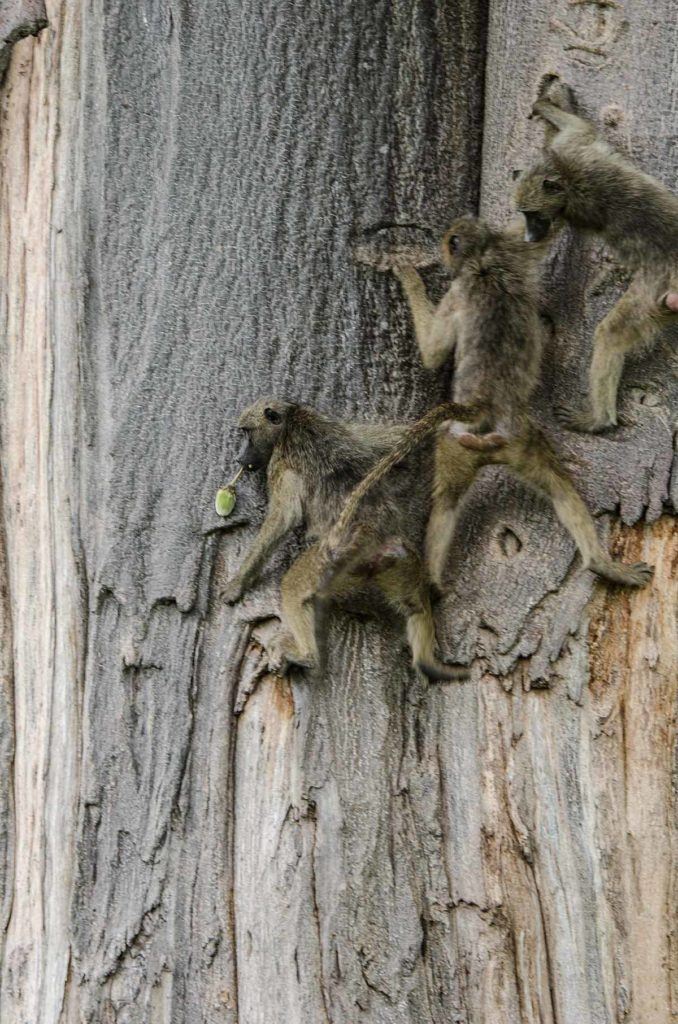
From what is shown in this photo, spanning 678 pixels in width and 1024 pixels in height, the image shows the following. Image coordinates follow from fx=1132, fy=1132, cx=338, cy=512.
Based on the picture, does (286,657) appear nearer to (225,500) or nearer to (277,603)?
(277,603)

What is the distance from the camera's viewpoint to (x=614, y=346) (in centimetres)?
365

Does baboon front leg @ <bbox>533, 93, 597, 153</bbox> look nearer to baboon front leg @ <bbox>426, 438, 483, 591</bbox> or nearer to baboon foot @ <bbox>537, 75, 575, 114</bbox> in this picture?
baboon foot @ <bbox>537, 75, 575, 114</bbox>

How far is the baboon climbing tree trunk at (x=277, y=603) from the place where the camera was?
352 cm

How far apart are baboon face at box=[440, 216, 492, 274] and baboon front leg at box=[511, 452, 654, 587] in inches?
29.2

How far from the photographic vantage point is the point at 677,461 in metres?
3.55

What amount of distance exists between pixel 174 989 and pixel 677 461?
2316 mm

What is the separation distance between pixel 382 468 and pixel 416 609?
0.47 m

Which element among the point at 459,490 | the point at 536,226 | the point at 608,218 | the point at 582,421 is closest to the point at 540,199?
the point at 536,226

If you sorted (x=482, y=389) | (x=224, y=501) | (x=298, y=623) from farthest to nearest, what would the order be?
(x=482, y=389), (x=224, y=501), (x=298, y=623)

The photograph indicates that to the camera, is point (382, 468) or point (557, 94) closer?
point (382, 468)

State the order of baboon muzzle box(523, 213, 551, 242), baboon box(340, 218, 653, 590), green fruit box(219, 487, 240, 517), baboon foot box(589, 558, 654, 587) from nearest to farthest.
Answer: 1. baboon foot box(589, 558, 654, 587)
2. baboon box(340, 218, 653, 590)
3. green fruit box(219, 487, 240, 517)
4. baboon muzzle box(523, 213, 551, 242)

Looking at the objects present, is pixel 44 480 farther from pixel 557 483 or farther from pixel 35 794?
pixel 557 483

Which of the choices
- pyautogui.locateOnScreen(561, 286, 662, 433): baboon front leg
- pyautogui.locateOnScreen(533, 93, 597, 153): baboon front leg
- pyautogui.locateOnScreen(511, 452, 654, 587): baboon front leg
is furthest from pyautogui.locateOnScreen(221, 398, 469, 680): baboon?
pyautogui.locateOnScreen(533, 93, 597, 153): baboon front leg

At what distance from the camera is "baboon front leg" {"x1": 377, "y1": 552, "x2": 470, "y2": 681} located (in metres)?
3.62
